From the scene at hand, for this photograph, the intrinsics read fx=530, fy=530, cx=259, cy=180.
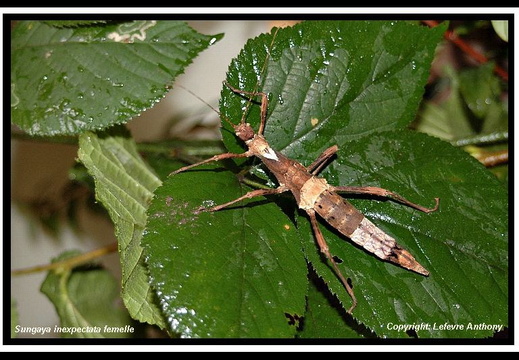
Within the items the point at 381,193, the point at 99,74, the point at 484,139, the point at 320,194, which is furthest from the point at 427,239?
the point at 99,74

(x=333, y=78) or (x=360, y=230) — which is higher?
(x=333, y=78)

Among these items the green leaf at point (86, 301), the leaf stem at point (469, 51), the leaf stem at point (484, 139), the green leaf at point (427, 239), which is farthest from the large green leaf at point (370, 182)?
the leaf stem at point (469, 51)

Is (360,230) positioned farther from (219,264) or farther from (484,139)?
(484,139)

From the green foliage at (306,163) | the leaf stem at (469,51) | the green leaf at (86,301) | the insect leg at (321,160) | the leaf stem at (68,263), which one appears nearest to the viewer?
the green foliage at (306,163)

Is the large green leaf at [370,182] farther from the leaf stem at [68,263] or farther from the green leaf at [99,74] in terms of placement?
the leaf stem at [68,263]

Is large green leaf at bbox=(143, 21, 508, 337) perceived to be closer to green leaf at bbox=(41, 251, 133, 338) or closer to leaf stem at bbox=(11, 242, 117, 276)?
green leaf at bbox=(41, 251, 133, 338)

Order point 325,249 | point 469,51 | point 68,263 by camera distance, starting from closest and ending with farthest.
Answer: point 325,249, point 68,263, point 469,51

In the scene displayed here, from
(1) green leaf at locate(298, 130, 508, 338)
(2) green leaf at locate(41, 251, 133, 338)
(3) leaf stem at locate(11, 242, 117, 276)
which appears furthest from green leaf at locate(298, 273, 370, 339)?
(3) leaf stem at locate(11, 242, 117, 276)
